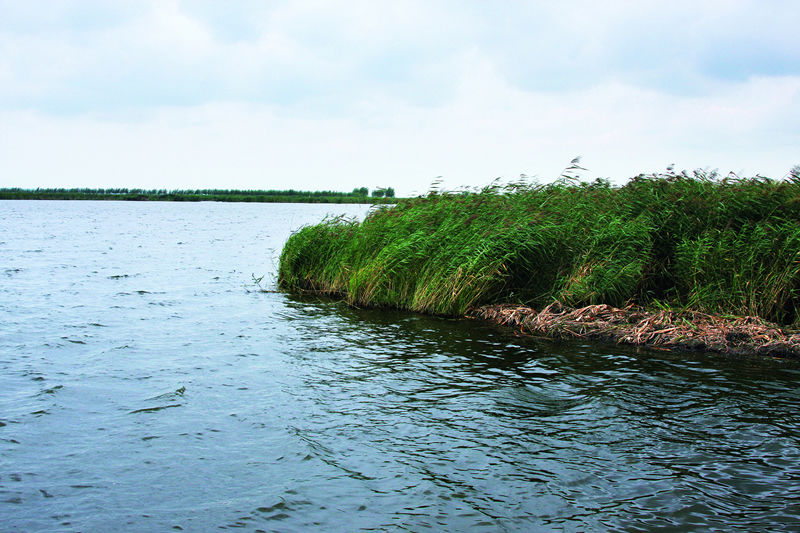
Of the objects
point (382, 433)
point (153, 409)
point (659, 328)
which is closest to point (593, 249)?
point (659, 328)

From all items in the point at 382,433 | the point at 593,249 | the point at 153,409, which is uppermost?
the point at 593,249

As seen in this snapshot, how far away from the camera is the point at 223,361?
1129cm

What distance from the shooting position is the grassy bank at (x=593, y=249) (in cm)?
1242

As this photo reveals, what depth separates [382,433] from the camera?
→ 7.61m

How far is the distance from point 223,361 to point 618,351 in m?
7.82

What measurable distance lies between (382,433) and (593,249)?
27.6ft

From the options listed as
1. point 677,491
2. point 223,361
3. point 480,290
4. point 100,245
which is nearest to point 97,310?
point 223,361

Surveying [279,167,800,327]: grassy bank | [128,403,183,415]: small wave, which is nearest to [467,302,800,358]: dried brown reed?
[279,167,800,327]: grassy bank

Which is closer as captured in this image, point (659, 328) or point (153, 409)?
point (153, 409)

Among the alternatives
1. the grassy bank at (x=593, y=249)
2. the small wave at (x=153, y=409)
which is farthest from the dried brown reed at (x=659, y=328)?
the small wave at (x=153, y=409)

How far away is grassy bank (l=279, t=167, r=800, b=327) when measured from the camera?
40.8ft

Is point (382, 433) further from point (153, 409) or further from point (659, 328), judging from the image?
point (659, 328)

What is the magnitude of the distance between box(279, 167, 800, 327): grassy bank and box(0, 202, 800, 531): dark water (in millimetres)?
2020

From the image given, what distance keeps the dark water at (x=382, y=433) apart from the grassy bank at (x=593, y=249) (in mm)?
2020
